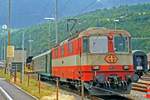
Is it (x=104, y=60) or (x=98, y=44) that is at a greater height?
(x=98, y=44)

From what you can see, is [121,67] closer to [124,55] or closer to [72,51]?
[124,55]

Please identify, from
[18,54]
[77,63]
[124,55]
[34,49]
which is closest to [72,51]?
[77,63]

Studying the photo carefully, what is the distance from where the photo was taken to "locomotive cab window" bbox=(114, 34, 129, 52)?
25.9m

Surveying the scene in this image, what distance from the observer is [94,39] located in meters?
26.0

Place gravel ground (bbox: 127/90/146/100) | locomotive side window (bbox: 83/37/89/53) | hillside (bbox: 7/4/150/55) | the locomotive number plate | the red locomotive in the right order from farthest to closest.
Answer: hillside (bbox: 7/4/150/55) < locomotive side window (bbox: 83/37/89/53) < the locomotive number plate < the red locomotive < gravel ground (bbox: 127/90/146/100)

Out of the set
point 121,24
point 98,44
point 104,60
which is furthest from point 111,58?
point 121,24

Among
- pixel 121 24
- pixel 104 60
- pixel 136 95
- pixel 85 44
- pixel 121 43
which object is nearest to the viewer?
pixel 104 60

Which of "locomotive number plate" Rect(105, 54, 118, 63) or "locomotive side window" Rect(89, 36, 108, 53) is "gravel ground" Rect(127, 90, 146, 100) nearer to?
"locomotive number plate" Rect(105, 54, 118, 63)

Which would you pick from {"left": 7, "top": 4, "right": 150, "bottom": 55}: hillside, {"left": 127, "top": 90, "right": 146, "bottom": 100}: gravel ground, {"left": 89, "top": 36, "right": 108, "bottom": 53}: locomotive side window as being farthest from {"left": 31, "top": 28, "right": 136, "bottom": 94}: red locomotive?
{"left": 7, "top": 4, "right": 150, "bottom": 55}: hillside

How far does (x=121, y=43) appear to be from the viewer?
2606cm

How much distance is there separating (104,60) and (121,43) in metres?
1.43

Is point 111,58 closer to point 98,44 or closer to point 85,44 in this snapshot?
point 98,44

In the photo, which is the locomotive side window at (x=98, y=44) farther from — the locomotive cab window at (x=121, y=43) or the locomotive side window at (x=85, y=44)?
the locomotive cab window at (x=121, y=43)

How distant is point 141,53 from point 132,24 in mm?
35281
